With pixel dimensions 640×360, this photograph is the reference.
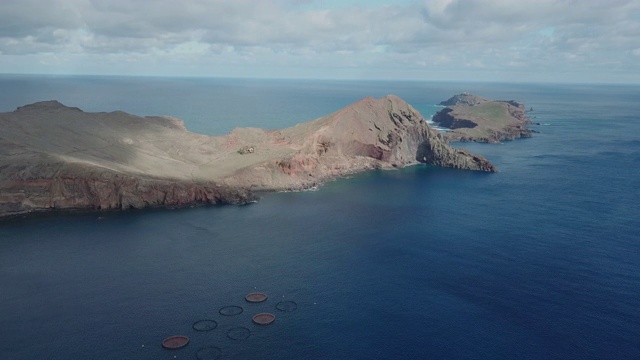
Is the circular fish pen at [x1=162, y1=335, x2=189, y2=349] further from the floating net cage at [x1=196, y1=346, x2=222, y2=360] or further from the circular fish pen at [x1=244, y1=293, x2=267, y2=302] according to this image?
the circular fish pen at [x1=244, y1=293, x2=267, y2=302]

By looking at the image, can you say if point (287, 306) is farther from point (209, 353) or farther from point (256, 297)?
point (209, 353)

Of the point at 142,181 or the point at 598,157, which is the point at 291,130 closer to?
the point at 142,181

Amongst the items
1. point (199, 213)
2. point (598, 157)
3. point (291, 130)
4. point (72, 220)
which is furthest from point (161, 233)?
point (598, 157)

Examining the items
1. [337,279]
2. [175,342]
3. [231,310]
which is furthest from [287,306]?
[175,342]

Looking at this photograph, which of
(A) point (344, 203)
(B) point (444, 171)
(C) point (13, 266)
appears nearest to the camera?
(C) point (13, 266)

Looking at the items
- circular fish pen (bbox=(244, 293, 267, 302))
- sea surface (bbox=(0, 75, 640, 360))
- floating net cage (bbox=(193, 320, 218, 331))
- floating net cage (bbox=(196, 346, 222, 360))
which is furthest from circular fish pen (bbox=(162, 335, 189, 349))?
circular fish pen (bbox=(244, 293, 267, 302))

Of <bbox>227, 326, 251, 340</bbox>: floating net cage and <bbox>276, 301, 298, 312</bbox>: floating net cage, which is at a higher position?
<bbox>276, 301, 298, 312</bbox>: floating net cage
